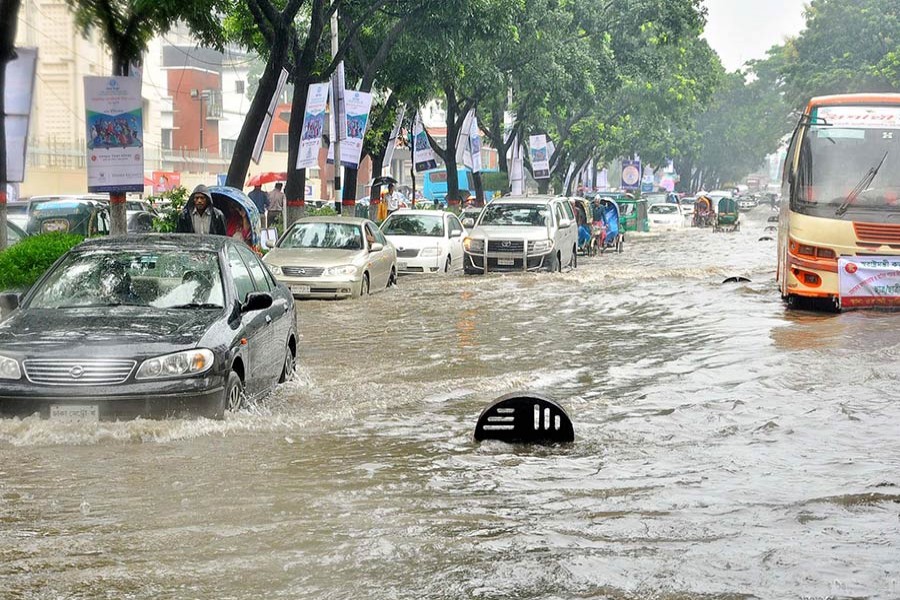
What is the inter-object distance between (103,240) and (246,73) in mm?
100964

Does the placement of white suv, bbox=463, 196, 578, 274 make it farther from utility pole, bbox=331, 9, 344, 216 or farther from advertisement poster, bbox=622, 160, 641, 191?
advertisement poster, bbox=622, 160, 641, 191

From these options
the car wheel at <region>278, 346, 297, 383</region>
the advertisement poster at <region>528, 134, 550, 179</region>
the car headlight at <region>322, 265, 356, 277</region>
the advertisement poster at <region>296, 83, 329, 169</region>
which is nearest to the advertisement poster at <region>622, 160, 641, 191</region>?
the advertisement poster at <region>528, 134, 550, 179</region>

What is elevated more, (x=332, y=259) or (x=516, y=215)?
(x=516, y=215)

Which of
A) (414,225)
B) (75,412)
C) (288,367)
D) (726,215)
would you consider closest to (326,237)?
(414,225)

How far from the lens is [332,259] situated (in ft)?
67.3

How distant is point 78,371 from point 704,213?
59107mm

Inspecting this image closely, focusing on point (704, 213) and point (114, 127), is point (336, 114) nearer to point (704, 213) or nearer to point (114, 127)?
point (114, 127)

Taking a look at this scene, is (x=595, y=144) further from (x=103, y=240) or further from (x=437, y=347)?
(x=103, y=240)

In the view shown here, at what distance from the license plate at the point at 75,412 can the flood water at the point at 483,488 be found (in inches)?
2.9

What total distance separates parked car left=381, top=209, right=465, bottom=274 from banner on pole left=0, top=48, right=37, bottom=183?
993 centimetres

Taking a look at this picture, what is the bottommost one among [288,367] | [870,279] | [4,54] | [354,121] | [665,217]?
[665,217]

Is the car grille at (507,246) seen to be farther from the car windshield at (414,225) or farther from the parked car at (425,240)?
the car windshield at (414,225)

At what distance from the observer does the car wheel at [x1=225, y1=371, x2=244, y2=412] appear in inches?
356

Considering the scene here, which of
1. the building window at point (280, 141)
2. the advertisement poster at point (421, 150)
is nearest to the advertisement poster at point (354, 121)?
the advertisement poster at point (421, 150)
